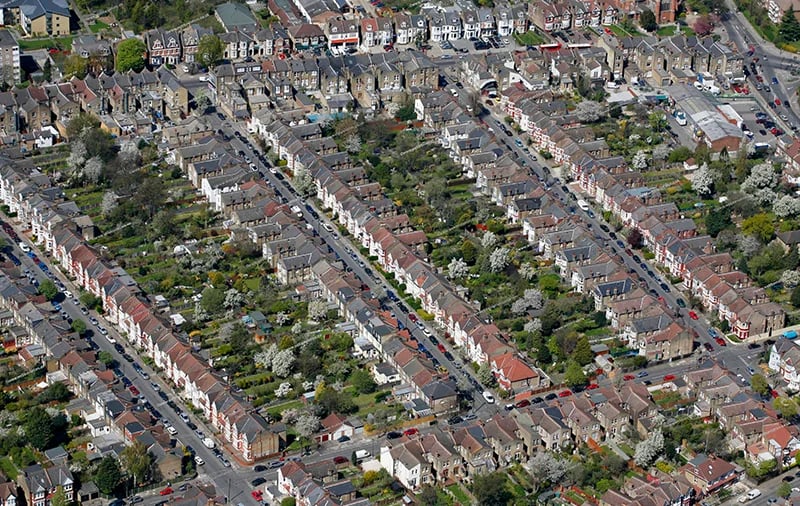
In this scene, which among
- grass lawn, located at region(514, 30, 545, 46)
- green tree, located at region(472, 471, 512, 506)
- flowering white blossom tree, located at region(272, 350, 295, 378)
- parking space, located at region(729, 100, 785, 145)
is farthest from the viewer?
grass lawn, located at region(514, 30, 545, 46)

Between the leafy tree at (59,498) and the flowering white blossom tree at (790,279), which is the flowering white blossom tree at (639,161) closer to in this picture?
the flowering white blossom tree at (790,279)

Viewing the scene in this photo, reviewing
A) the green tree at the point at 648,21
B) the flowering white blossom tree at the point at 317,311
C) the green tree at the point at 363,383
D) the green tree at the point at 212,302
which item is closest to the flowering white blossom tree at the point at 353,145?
the flowering white blossom tree at the point at 317,311

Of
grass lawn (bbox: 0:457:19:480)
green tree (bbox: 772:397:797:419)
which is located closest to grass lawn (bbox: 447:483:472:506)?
green tree (bbox: 772:397:797:419)

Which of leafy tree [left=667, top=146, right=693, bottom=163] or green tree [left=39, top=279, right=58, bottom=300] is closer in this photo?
green tree [left=39, top=279, right=58, bottom=300]

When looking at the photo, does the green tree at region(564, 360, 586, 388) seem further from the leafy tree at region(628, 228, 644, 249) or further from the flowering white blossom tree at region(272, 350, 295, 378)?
the leafy tree at region(628, 228, 644, 249)

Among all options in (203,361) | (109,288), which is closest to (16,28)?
(109,288)

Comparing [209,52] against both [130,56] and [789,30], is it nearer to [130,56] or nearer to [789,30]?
[130,56]
